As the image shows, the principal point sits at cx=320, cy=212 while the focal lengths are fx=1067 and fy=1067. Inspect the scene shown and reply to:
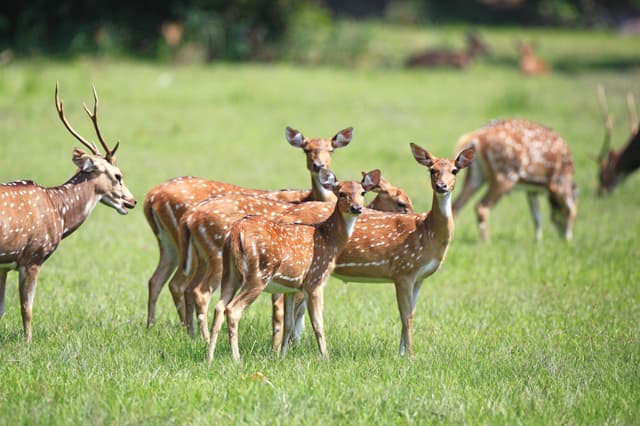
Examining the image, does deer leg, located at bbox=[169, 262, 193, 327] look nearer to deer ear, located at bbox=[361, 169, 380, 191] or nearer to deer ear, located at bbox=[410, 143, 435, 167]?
deer ear, located at bbox=[361, 169, 380, 191]

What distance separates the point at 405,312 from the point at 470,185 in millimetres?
5695

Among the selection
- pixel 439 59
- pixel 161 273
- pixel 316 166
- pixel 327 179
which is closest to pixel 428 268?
pixel 327 179

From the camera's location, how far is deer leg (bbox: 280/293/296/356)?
24.1 ft

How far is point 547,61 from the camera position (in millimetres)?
31922

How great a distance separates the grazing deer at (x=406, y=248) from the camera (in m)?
7.62

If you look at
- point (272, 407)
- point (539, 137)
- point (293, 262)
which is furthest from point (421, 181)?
point (272, 407)

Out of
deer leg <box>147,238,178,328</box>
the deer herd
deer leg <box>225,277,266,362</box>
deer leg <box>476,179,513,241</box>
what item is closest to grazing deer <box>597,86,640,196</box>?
deer leg <box>476,179,513,241</box>

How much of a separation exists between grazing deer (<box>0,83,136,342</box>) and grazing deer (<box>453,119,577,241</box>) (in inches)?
221

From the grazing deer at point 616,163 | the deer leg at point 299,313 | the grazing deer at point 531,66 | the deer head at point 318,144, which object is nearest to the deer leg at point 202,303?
the deer leg at point 299,313

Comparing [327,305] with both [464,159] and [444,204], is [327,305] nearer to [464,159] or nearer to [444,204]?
[444,204]

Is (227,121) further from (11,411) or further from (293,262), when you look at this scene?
(11,411)

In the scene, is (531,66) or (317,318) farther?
(531,66)

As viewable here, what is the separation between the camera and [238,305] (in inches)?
275

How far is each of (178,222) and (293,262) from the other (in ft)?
4.78
